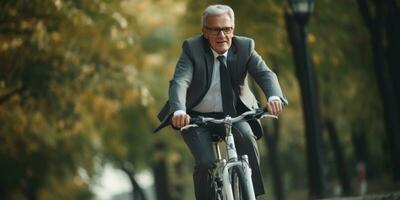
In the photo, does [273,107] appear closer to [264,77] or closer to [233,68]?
[264,77]

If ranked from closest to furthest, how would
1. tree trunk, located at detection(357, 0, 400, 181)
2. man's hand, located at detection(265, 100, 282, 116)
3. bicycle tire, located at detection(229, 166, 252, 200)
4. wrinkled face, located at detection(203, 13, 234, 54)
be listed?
bicycle tire, located at detection(229, 166, 252, 200) → man's hand, located at detection(265, 100, 282, 116) → wrinkled face, located at detection(203, 13, 234, 54) → tree trunk, located at detection(357, 0, 400, 181)

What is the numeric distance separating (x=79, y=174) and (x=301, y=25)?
17.0 meters

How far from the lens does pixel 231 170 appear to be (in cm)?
671

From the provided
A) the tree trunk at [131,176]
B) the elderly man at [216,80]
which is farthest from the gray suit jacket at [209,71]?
the tree trunk at [131,176]

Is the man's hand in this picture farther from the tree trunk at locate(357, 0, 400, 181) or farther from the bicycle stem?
the tree trunk at locate(357, 0, 400, 181)

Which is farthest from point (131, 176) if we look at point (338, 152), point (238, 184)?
point (238, 184)

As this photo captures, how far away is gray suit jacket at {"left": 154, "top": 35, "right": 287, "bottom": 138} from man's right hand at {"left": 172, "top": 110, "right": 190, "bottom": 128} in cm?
27

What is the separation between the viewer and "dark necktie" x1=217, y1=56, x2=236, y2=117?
6949 mm

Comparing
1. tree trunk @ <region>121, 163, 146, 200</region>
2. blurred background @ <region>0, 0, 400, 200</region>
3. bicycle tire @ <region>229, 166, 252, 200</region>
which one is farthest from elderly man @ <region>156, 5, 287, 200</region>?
tree trunk @ <region>121, 163, 146, 200</region>

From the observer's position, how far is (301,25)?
15125mm

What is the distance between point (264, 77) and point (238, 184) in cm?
80

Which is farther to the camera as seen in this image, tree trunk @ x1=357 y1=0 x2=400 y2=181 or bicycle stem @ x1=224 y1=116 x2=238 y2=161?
tree trunk @ x1=357 y1=0 x2=400 y2=181

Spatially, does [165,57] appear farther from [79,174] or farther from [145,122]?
[79,174]

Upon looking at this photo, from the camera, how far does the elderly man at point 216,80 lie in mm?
6910
